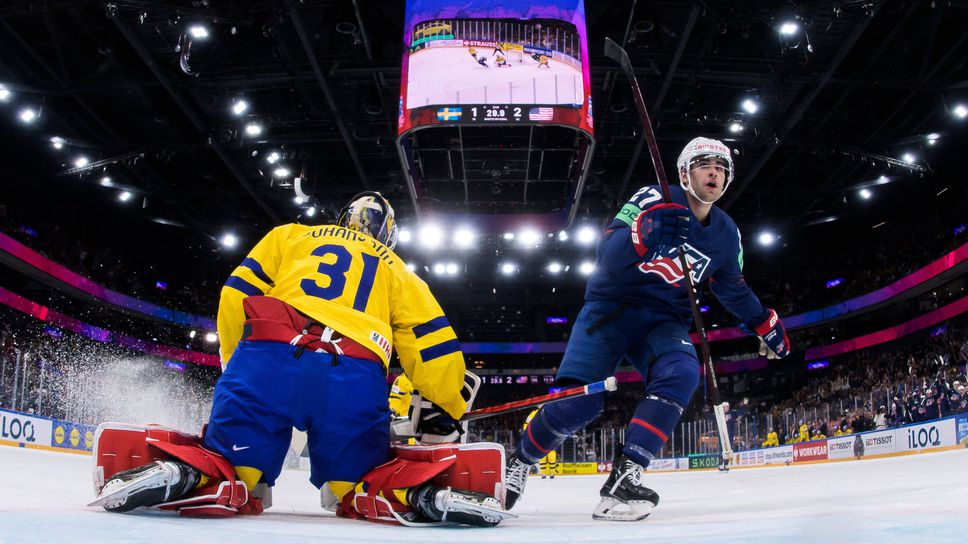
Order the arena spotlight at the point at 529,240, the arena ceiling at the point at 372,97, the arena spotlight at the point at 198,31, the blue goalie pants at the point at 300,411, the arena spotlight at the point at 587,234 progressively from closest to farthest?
the blue goalie pants at the point at 300,411, the arena spotlight at the point at 198,31, the arena ceiling at the point at 372,97, the arena spotlight at the point at 529,240, the arena spotlight at the point at 587,234

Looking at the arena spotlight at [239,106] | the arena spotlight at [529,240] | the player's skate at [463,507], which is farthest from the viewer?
the arena spotlight at [529,240]

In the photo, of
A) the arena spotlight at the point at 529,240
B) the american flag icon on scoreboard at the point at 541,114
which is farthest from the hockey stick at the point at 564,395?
the arena spotlight at the point at 529,240

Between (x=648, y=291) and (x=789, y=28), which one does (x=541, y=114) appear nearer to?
(x=789, y=28)

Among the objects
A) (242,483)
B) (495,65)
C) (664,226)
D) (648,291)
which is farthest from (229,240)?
(242,483)

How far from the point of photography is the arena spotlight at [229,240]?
74.0ft

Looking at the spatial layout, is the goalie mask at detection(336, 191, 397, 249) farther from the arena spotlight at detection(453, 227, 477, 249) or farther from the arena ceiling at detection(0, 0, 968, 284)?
the arena spotlight at detection(453, 227, 477, 249)

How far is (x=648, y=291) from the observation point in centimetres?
311

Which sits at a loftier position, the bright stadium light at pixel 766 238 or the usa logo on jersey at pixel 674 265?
the bright stadium light at pixel 766 238

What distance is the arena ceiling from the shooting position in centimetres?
1218

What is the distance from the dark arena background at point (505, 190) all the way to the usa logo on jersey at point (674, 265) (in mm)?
942

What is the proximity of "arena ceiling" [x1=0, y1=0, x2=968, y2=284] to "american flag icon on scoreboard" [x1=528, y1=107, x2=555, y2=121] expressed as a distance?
3998 mm

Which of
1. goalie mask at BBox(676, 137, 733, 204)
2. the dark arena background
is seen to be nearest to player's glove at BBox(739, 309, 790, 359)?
goalie mask at BBox(676, 137, 733, 204)

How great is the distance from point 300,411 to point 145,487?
53 centimetres

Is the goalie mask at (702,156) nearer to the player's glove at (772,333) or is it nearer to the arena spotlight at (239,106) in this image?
the player's glove at (772,333)
